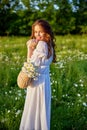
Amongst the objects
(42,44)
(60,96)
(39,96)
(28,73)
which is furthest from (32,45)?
(60,96)

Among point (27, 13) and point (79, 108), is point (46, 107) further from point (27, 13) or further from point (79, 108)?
point (27, 13)

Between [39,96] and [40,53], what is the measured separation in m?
0.50

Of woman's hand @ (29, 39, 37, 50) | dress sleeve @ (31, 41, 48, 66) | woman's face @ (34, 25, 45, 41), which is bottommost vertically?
dress sleeve @ (31, 41, 48, 66)

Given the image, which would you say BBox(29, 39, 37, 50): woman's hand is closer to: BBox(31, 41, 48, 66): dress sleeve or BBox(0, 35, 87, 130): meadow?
BBox(31, 41, 48, 66): dress sleeve

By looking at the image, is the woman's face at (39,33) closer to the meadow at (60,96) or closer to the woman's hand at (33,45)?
the woman's hand at (33,45)

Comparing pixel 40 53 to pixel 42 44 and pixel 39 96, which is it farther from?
pixel 39 96

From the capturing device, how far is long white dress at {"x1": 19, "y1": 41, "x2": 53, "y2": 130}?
4.93m

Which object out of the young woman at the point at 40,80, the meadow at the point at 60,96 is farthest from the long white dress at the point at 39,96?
the meadow at the point at 60,96

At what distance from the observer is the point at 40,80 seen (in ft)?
16.6

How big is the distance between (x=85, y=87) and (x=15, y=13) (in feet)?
54.5

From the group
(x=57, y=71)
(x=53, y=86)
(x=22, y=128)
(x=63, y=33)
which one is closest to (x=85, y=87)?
(x=53, y=86)

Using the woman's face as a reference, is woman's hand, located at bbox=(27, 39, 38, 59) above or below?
below

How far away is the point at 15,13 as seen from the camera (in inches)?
946

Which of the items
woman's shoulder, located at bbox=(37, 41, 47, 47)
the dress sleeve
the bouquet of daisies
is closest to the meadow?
the bouquet of daisies
